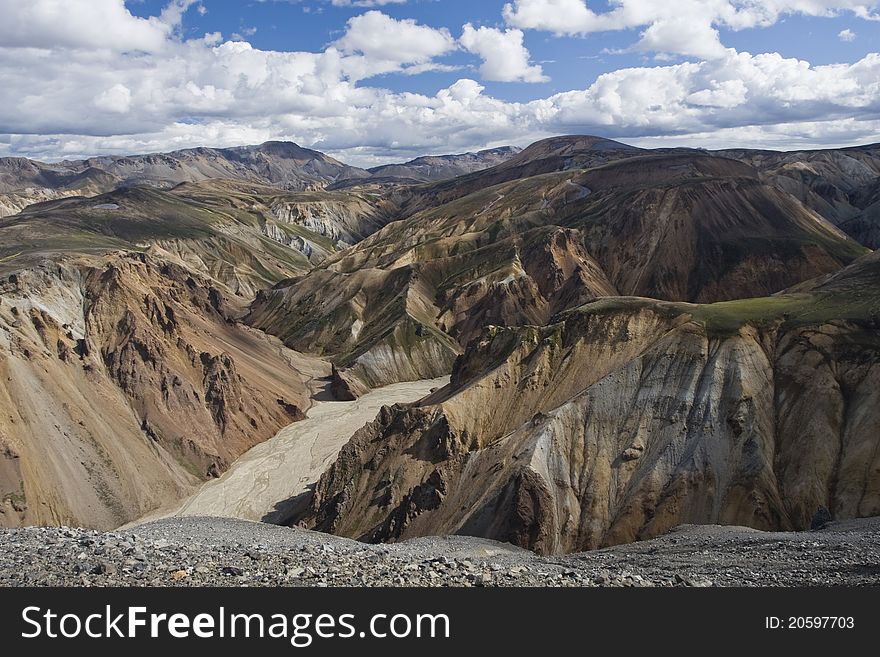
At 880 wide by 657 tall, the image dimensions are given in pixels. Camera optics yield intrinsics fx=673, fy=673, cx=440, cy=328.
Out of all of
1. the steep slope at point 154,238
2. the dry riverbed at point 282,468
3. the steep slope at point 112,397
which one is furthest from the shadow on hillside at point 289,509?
the steep slope at point 154,238

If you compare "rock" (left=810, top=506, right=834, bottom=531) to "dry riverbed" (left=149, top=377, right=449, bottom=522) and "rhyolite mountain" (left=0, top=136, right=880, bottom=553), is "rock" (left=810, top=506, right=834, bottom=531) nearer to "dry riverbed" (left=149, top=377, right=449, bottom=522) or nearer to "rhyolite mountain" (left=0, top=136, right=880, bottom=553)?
"rhyolite mountain" (left=0, top=136, right=880, bottom=553)

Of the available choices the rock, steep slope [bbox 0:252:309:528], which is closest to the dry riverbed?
steep slope [bbox 0:252:309:528]

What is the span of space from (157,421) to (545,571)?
55.1m

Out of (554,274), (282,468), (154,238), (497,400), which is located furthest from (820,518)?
(154,238)

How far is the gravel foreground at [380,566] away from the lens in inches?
706

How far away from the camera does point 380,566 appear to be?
66.6ft

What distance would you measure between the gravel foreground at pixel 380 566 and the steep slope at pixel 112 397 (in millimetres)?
33269

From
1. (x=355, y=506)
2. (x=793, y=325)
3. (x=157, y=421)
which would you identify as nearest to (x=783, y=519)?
(x=793, y=325)

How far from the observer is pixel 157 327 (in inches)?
3056

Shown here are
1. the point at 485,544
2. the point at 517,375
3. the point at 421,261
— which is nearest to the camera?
the point at 485,544

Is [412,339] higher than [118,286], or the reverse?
[118,286]

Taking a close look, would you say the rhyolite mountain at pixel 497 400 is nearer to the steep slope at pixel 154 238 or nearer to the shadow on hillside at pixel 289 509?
the shadow on hillside at pixel 289 509

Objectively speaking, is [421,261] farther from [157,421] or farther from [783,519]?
[783,519]

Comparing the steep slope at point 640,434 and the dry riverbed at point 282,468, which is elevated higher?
the steep slope at point 640,434
